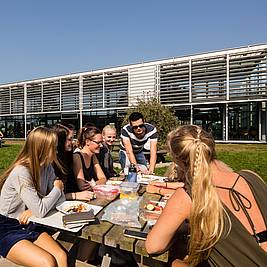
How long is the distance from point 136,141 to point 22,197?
333cm

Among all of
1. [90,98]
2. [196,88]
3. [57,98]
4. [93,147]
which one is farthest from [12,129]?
[93,147]

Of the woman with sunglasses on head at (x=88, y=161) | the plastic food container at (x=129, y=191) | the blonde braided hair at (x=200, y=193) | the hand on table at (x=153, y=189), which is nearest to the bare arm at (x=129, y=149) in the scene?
the woman with sunglasses on head at (x=88, y=161)

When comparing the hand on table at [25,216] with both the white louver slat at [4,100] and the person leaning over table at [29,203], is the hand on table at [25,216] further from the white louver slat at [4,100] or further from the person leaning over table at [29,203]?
the white louver slat at [4,100]

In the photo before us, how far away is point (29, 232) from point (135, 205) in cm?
93

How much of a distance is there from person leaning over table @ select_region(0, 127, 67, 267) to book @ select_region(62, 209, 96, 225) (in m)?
0.30

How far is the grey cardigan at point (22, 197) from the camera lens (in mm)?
2473

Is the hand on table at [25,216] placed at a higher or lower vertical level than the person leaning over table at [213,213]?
lower

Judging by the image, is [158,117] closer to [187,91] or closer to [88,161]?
[88,161]

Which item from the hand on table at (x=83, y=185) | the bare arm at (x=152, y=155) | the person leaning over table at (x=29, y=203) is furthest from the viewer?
the bare arm at (x=152, y=155)

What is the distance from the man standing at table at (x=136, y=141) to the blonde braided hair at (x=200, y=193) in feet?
11.5

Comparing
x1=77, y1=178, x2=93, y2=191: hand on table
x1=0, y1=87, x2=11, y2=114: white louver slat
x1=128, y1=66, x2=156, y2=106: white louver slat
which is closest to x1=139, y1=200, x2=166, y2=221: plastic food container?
x1=77, y1=178, x2=93, y2=191: hand on table

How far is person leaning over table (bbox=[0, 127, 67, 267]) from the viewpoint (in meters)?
2.41

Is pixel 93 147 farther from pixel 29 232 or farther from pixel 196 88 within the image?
pixel 196 88

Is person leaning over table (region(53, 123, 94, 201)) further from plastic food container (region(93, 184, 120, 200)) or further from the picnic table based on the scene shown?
the picnic table
